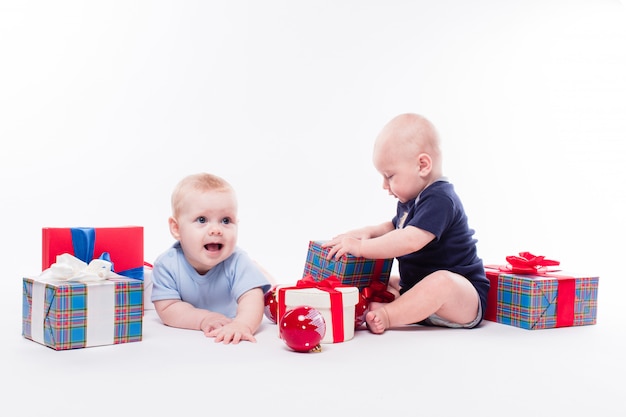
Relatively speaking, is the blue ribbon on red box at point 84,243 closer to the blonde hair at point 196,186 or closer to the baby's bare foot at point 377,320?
the blonde hair at point 196,186

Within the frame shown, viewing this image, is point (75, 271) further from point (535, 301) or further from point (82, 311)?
point (535, 301)

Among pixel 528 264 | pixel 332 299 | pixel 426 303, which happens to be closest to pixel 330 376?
pixel 332 299

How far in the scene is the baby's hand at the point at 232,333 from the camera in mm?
2517

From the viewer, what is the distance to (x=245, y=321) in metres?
2.66

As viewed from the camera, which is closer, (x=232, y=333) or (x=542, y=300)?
(x=232, y=333)

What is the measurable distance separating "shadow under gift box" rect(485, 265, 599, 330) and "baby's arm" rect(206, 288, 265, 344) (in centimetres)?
96

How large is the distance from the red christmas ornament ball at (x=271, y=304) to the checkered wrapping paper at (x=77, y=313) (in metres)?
0.58

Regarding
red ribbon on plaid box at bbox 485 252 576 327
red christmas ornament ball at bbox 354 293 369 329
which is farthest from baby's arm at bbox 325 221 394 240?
red ribbon on plaid box at bbox 485 252 576 327

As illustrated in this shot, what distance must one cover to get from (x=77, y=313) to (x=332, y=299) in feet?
2.71

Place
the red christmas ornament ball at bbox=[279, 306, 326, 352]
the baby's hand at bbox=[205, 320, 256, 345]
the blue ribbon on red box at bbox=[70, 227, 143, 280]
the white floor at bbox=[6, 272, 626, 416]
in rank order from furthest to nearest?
1. the blue ribbon on red box at bbox=[70, 227, 143, 280]
2. the baby's hand at bbox=[205, 320, 256, 345]
3. the red christmas ornament ball at bbox=[279, 306, 326, 352]
4. the white floor at bbox=[6, 272, 626, 416]

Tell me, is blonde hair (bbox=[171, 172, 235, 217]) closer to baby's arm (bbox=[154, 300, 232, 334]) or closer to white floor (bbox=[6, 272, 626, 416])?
baby's arm (bbox=[154, 300, 232, 334])

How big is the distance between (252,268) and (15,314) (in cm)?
97

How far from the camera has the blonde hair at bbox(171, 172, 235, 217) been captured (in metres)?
2.82

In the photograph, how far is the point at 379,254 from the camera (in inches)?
110
